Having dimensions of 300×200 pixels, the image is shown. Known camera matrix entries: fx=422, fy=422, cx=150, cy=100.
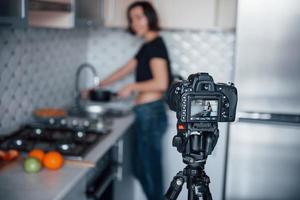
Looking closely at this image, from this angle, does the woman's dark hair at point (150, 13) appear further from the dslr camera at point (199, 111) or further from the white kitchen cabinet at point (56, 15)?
the dslr camera at point (199, 111)

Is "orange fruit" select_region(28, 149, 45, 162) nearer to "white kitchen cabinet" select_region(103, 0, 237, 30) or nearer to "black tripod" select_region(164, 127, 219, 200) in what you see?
"black tripod" select_region(164, 127, 219, 200)

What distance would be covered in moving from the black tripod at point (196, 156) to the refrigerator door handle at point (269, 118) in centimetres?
98

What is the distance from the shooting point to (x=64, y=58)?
2.50 metres

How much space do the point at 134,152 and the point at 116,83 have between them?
0.64m

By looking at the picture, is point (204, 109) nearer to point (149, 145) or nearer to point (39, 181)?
point (39, 181)

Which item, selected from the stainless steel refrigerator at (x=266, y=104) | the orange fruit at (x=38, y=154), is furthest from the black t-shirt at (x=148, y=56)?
the orange fruit at (x=38, y=154)

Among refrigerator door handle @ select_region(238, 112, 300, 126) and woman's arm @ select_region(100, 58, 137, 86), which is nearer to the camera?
refrigerator door handle @ select_region(238, 112, 300, 126)

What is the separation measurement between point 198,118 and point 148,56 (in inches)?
53.8

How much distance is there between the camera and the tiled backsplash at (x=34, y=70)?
1.81 metres

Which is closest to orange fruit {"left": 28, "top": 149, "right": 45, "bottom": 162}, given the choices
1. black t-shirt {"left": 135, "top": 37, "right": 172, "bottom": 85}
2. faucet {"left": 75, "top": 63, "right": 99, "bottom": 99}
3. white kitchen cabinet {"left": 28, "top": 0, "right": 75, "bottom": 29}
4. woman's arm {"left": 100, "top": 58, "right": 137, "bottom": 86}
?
white kitchen cabinet {"left": 28, "top": 0, "right": 75, "bottom": 29}

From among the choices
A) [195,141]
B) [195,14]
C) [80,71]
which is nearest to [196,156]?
[195,141]

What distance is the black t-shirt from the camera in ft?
7.50

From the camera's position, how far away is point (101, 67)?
288 cm

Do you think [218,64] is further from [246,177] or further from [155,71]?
[246,177]
